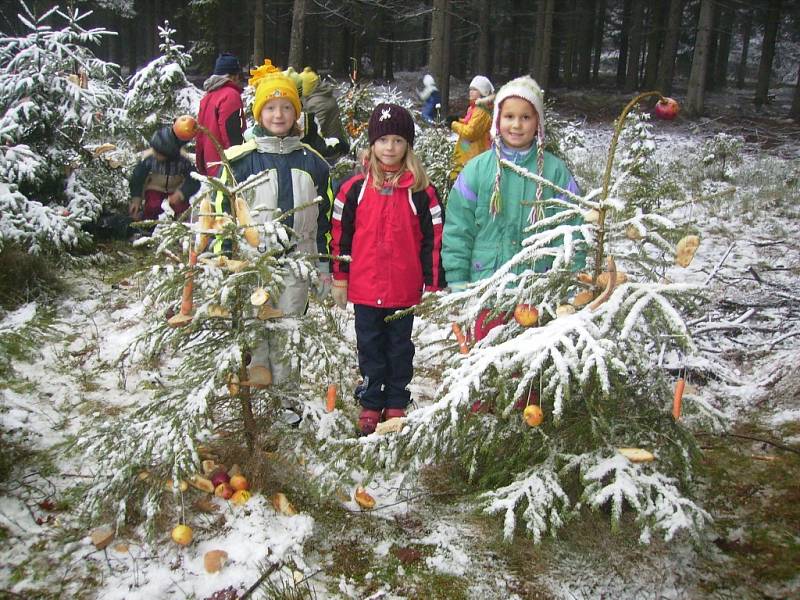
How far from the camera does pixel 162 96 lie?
8.62 meters

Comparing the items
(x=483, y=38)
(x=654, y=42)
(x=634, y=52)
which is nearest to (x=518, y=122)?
(x=483, y=38)

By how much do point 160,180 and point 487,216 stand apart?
4368mm

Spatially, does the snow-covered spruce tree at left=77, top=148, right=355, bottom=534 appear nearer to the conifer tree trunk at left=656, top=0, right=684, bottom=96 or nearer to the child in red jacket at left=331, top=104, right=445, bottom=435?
the child in red jacket at left=331, top=104, right=445, bottom=435

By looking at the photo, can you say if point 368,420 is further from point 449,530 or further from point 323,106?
point 323,106

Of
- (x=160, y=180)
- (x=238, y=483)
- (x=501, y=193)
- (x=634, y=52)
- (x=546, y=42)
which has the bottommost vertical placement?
(x=238, y=483)

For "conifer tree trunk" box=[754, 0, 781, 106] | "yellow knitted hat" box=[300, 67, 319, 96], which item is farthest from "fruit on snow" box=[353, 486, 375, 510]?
"conifer tree trunk" box=[754, 0, 781, 106]

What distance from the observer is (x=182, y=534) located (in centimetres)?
252

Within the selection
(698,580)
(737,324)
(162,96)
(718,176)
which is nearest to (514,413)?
(698,580)

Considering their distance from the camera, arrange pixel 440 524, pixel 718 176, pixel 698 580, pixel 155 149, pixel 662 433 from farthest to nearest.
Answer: pixel 718 176
pixel 155 149
pixel 440 524
pixel 662 433
pixel 698 580

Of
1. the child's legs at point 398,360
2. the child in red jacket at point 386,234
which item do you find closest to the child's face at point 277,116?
the child in red jacket at point 386,234

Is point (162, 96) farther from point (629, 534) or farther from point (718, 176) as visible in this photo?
point (718, 176)

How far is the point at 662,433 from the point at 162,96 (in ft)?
28.3

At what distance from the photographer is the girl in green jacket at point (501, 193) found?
10.3ft

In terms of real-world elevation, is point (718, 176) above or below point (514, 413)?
above
